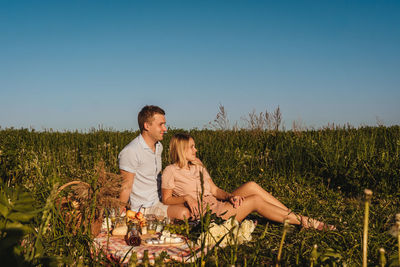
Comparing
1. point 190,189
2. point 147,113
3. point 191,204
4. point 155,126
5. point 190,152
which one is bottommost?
point 191,204

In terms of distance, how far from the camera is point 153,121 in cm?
458

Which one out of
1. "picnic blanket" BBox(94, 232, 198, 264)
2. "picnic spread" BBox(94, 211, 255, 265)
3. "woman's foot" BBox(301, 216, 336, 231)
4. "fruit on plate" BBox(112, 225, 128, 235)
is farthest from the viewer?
"woman's foot" BBox(301, 216, 336, 231)

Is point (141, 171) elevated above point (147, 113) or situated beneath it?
situated beneath

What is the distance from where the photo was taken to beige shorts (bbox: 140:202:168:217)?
4266 millimetres

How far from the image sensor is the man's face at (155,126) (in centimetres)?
459

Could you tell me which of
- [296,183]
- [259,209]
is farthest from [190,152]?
[296,183]

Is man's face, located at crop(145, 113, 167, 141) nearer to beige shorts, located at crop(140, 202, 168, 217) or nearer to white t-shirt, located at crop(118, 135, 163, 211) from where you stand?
white t-shirt, located at crop(118, 135, 163, 211)

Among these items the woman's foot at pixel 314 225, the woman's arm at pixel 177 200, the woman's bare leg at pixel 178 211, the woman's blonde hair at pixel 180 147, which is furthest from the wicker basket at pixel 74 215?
the woman's foot at pixel 314 225

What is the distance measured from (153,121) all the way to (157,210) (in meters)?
1.19

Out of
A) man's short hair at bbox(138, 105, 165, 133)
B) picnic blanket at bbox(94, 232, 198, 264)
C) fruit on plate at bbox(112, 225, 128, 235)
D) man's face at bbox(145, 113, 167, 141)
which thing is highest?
man's short hair at bbox(138, 105, 165, 133)

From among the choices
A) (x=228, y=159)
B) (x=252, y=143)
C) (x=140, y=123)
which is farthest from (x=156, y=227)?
(x=252, y=143)

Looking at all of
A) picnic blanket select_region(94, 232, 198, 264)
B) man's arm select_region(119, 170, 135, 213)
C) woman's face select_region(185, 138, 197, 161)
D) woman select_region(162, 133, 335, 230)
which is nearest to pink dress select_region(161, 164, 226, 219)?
woman select_region(162, 133, 335, 230)

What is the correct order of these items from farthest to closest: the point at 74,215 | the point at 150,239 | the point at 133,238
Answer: the point at 150,239, the point at 133,238, the point at 74,215

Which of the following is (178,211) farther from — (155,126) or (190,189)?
(155,126)
